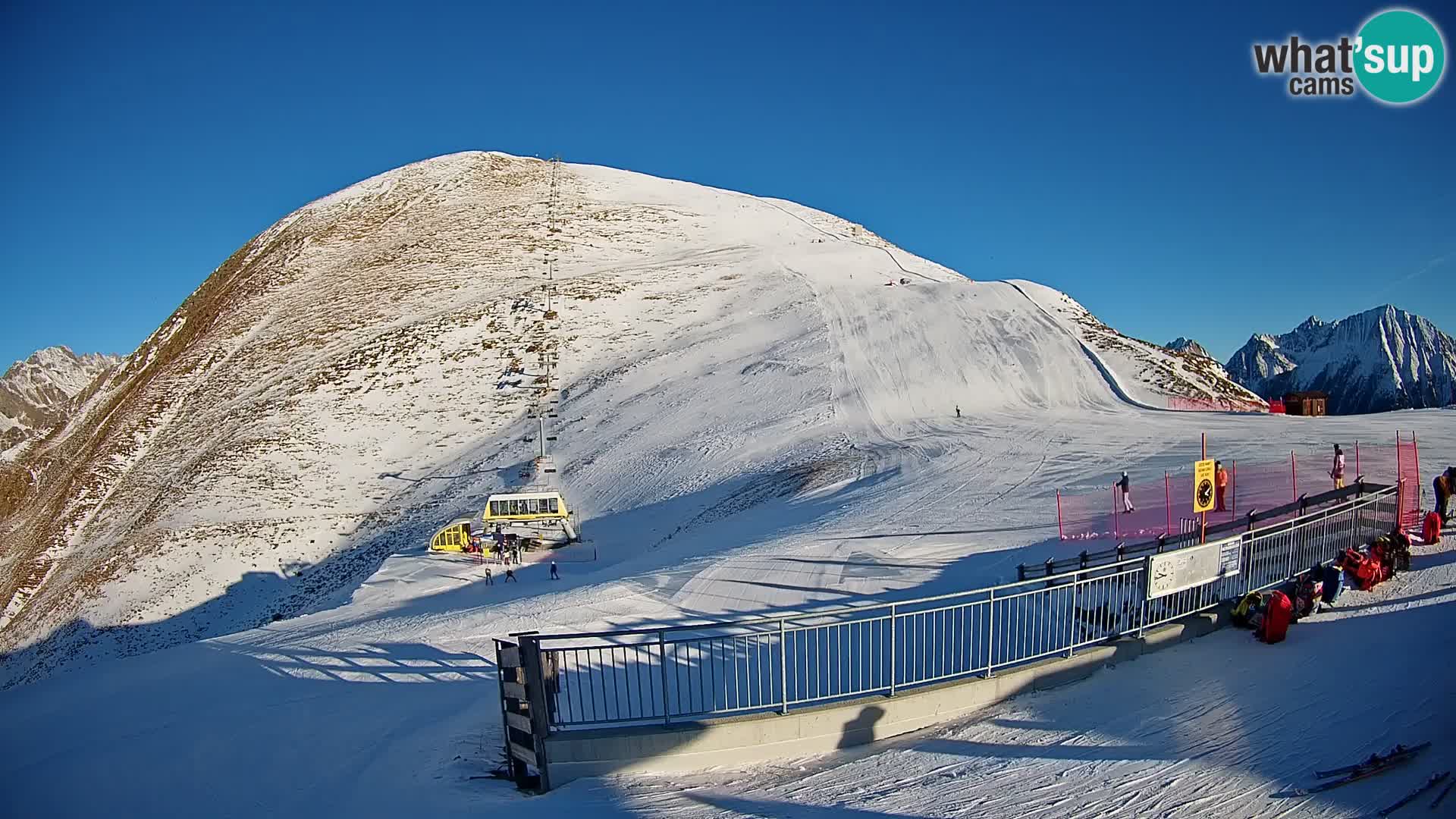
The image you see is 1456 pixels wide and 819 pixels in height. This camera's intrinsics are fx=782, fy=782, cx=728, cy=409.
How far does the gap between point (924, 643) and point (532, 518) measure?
61.3 feet

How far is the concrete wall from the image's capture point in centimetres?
744

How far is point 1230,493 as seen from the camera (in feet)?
58.3

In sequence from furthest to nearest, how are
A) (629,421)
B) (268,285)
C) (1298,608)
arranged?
(268,285)
(629,421)
(1298,608)

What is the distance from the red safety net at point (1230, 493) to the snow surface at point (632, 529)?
1.02 meters

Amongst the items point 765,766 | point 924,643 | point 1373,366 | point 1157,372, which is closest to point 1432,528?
point 924,643

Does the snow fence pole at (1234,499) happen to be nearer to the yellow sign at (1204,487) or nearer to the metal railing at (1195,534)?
the metal railing at (1195,534)

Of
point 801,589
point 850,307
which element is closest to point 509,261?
point 850,307

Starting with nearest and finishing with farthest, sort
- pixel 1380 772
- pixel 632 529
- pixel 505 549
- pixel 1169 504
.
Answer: pixel 1380 772 → pixel 1169 504 → pixel 505 549 → pixel 632 529

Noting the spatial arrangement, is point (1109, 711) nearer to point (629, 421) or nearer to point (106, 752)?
point (106, 752)

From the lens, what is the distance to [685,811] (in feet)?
21.8

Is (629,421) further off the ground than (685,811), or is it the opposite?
(629,421)

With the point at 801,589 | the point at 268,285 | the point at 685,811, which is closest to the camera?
the point at 685,811

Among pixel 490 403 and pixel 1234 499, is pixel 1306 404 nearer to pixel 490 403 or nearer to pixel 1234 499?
pixel 1234 499

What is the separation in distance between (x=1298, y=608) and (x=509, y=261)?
189 ft
